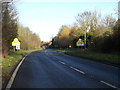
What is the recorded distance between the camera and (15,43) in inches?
1239

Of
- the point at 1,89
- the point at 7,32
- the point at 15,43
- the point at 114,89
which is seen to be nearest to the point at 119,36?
the point at 7,32

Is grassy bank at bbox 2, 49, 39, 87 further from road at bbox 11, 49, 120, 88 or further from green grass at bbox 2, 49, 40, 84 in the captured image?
road at bbox 11, 49, 120, 88

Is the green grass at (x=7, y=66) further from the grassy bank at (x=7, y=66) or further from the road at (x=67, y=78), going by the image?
the road at (x=67, y=78)

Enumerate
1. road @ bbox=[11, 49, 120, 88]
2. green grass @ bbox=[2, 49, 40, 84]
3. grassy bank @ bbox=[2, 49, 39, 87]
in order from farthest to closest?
green grass @ bbox=[2, 49, 40, 84] → grassy bank @ bbox=[2, 49, 39, 87] → road @ bbox=[11, 49, 120, 88]

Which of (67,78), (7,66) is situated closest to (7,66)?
(7,66)

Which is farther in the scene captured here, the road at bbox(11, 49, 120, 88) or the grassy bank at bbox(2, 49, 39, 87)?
the grassy bank at bbox(2, 49, 39, 87)

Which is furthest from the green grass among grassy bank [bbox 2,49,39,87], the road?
the road

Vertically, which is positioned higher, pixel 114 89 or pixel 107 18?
pixel 107 18

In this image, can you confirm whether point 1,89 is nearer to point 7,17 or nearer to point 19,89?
point 19,89

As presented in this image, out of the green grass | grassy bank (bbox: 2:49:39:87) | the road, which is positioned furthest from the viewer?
the green grass

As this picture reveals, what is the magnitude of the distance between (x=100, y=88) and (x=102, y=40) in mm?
25052

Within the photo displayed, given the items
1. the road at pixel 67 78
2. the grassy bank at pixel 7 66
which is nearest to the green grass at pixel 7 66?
the grassy bank at pixel 7 66

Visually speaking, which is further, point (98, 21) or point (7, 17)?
point (98, 21)

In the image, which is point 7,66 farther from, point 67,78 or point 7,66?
point 67,78
